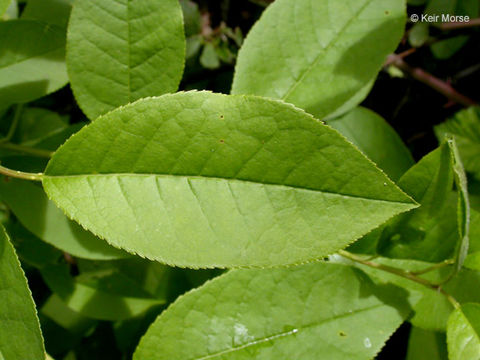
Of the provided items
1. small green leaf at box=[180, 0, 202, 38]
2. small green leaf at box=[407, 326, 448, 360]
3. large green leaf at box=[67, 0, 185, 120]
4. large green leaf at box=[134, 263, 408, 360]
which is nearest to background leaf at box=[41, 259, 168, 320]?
large green leaf at box=[134, 263, 408, 360]

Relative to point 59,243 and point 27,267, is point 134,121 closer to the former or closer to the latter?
point 59,243

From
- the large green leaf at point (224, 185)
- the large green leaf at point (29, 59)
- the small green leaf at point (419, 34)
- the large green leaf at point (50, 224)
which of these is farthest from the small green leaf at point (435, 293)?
the small green leaf at point (419, 34)

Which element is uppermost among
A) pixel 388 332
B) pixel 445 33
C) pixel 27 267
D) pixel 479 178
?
pixel 445 33

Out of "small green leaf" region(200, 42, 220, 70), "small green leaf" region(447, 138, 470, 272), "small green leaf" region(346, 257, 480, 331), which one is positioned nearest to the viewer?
"small green leaf" region(447, 138, 470, 272)

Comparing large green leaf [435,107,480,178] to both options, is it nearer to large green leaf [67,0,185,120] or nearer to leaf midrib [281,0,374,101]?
leaf midrib [281,0,374,101]

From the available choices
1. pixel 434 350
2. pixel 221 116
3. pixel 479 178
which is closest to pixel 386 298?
pixel 434 350

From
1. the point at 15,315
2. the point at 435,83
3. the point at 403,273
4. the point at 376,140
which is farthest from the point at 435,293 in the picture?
the point at 435,83
